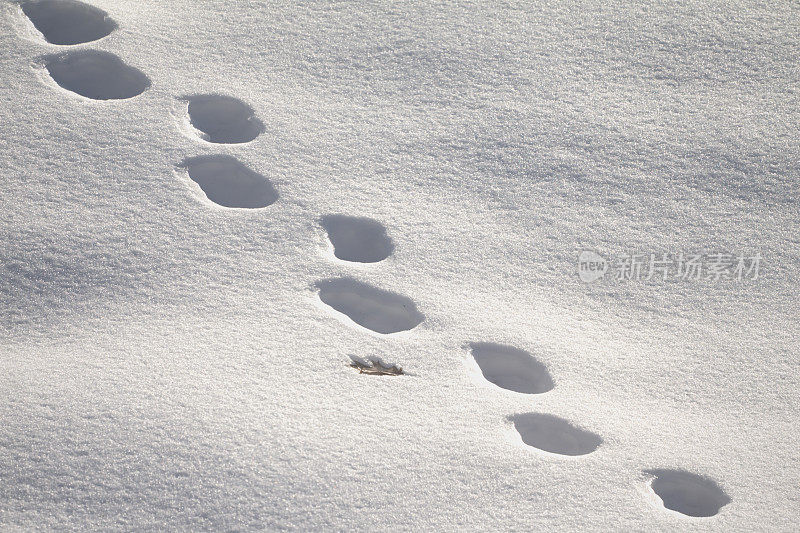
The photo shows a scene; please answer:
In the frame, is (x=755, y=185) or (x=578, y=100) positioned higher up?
(x=578, y=100)

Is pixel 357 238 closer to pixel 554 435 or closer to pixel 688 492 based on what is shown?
pixel 554 435

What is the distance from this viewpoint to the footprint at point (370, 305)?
4.94ft

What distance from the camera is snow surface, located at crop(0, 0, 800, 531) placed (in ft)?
3.89

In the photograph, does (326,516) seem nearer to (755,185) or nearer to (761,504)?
→ (761,504)

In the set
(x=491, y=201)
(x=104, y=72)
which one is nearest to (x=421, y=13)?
(x=491, y=201)

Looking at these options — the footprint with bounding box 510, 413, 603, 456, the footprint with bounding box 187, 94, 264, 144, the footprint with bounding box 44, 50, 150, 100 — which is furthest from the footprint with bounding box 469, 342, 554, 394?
the footprint with bounding box 44, 50, 150, 100

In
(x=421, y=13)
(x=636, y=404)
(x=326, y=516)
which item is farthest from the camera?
(x=421, y=13)

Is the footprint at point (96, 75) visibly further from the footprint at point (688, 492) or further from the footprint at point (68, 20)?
the footprint at point (688, 492)

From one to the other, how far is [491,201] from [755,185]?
67 cm

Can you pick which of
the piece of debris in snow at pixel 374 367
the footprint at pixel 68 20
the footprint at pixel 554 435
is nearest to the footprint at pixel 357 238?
the piece of debris in snow at pixel 374 367

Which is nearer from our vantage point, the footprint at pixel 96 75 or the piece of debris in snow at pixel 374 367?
the piece of debris in snow at pixel 374 367

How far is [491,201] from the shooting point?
1778mm

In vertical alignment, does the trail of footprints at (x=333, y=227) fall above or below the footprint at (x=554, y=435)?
above

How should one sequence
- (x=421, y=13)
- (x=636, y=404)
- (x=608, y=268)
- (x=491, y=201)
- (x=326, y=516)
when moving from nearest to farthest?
(x=326, y=516) < (x=636, y=404) < (x=608, y=268) < (x=491, y=201) < (x=421, y=13)
